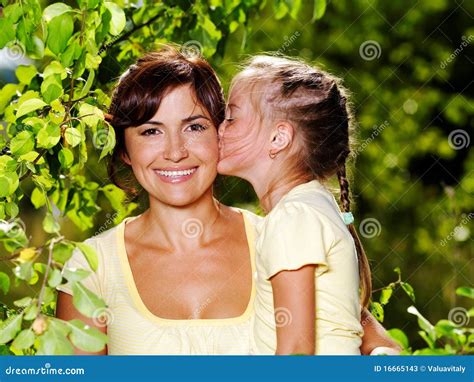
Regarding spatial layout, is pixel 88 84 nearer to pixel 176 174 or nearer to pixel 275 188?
pixel 176 174

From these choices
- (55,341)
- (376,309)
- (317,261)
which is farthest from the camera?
(376,309)

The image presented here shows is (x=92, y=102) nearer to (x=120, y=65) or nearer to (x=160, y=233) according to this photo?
(x=160, y=233)

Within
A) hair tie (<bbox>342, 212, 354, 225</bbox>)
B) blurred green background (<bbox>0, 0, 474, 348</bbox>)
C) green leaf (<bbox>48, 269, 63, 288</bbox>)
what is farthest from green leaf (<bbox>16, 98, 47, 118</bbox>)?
blurred green background (<bbox>0, 0, 474, 348</bbox>)

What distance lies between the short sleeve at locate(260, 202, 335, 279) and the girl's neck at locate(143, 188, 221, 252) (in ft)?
1.35

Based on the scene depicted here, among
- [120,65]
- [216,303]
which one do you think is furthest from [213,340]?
[120,65]

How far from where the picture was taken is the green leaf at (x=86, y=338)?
134 centimetres

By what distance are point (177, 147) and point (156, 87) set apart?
0.15 m

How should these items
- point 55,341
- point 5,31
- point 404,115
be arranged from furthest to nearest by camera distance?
point 404,115 → point 5,31 → point 55,341

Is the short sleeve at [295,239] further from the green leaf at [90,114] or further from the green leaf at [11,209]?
the green leaf at [11,209]

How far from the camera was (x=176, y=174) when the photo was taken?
82.6 inches

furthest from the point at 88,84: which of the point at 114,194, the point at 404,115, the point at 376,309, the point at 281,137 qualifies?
the point at 404,115

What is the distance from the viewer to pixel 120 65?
279cm

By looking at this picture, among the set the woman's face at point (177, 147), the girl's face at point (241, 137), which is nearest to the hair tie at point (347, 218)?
the girl's face at point (241, 137)

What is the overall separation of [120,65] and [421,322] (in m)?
1.66
